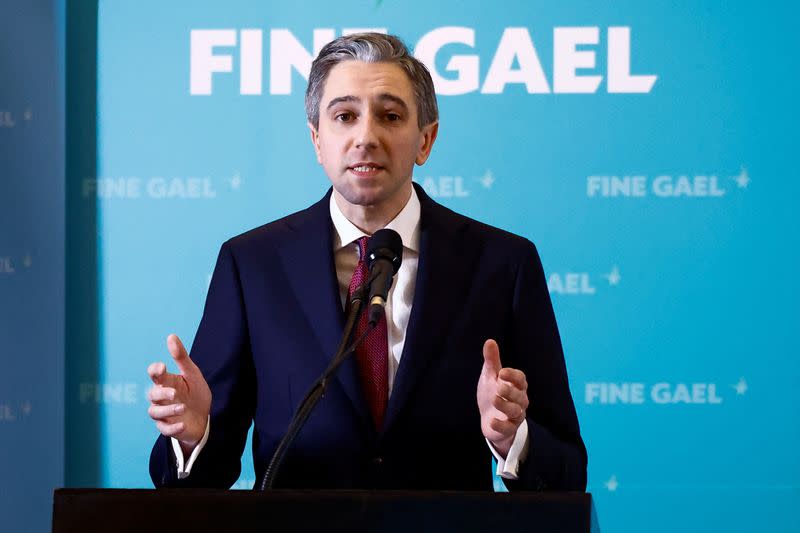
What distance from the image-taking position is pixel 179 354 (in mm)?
1293

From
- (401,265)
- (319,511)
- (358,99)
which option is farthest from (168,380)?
(358,99)

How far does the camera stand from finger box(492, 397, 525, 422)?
1313mm

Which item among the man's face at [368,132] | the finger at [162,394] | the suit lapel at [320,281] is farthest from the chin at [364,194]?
the finger at [162,394]

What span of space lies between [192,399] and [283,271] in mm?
404

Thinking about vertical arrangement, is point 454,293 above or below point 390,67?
below

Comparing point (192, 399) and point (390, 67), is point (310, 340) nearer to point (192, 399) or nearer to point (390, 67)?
point (192, 399)

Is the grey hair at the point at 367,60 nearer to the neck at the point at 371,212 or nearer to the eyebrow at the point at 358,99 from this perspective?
the eyebrow at the point at 358,99

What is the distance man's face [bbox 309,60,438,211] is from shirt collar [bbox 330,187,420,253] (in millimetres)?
30

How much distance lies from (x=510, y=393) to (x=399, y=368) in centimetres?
34

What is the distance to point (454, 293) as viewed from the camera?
170cm

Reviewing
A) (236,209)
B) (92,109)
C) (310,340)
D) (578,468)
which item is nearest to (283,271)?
(310,340)

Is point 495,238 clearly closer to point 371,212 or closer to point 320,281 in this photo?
point 371,212

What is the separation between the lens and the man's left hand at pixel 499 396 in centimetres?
129

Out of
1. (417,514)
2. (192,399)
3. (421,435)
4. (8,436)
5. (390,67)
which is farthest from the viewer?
(8,436)
